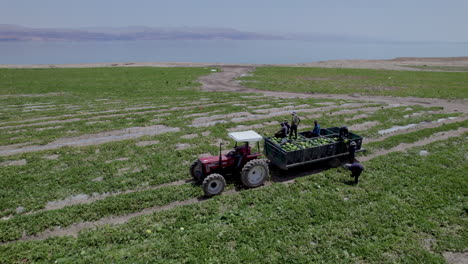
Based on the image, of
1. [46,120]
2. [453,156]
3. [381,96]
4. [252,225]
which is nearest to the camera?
[252,225]

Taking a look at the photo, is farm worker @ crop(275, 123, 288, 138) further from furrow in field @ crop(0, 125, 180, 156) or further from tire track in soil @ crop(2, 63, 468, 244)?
furrow in field @ crop(0, 125, 180, 156)

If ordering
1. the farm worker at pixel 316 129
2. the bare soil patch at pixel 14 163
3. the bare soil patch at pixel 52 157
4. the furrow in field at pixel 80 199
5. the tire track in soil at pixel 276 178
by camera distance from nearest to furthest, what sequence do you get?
the tire track in soil at pixel 276 178, the furrow in field at pixel 80 199, the bare soil patch at pixel 14 163, the farm worker at pixel 316 129, the bare soil patch at pixel 52 157

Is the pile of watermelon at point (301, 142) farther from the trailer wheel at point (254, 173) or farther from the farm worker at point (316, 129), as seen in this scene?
the trailer wheel at point (254, 173)

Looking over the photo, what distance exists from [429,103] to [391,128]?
12.4 metres

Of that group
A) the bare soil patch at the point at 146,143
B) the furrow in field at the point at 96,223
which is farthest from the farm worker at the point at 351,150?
the bare soil patch at the point at 146,143

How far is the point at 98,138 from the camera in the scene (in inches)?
666

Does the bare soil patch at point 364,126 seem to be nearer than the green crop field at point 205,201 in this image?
No

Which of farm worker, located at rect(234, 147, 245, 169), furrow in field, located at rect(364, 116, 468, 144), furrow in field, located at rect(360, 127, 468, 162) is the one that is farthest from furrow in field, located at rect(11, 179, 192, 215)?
furrow in field, located at rect(364, 116, 468, 144)

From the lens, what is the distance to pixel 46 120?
20.8 metres

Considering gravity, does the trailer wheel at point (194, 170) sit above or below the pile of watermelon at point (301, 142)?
below

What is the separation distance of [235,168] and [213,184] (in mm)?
1335

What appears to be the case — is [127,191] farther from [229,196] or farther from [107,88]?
[107,88]

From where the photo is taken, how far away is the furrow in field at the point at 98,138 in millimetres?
15102

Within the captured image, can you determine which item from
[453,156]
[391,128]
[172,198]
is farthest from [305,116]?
[172,198]
